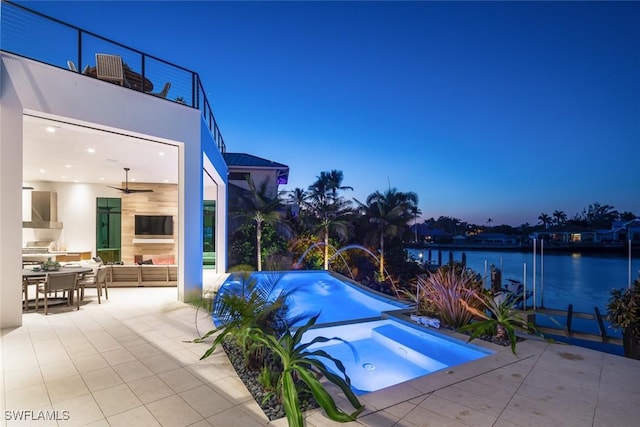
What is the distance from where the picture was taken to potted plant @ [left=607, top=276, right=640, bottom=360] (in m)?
4.49

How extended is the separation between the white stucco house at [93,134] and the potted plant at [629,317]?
7937mm

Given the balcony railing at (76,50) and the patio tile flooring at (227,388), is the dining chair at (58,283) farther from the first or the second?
the balcony railing at (76,50)

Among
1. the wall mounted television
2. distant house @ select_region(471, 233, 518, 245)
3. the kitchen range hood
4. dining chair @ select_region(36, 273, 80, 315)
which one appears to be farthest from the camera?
distant house @ select_region(471, 233, 518, 245)

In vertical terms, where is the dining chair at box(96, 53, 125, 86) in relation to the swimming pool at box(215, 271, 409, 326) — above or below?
above

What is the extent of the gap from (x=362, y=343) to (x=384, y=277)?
40.6 feet

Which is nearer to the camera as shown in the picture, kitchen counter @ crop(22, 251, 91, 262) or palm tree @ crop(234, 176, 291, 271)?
kitchen counter @ crop(22, 251, 91, 262)

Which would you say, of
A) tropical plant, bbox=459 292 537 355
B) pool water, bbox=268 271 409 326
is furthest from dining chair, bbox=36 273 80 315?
tropical plant, bbox=459 292 537 355

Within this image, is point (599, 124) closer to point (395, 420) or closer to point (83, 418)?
point (395, 420)

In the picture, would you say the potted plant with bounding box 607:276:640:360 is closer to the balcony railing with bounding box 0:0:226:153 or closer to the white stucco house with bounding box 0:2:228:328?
the white stucco house with bounding box 0:2:228:328

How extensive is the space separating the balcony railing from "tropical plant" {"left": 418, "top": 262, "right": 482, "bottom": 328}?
266 inches

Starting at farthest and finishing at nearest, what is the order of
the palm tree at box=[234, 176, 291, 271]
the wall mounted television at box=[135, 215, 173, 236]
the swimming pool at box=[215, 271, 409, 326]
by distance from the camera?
the palm tree at box=[234, 176, 291, 271]
the wall mounted television at box=[135, 215, 173, 236]
the swimming pool at box=[215, 271, 409, 326]

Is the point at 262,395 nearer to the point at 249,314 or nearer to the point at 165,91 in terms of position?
the point at 249,314

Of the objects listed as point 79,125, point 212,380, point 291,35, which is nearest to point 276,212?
point 291,35

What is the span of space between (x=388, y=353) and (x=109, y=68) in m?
7.51
